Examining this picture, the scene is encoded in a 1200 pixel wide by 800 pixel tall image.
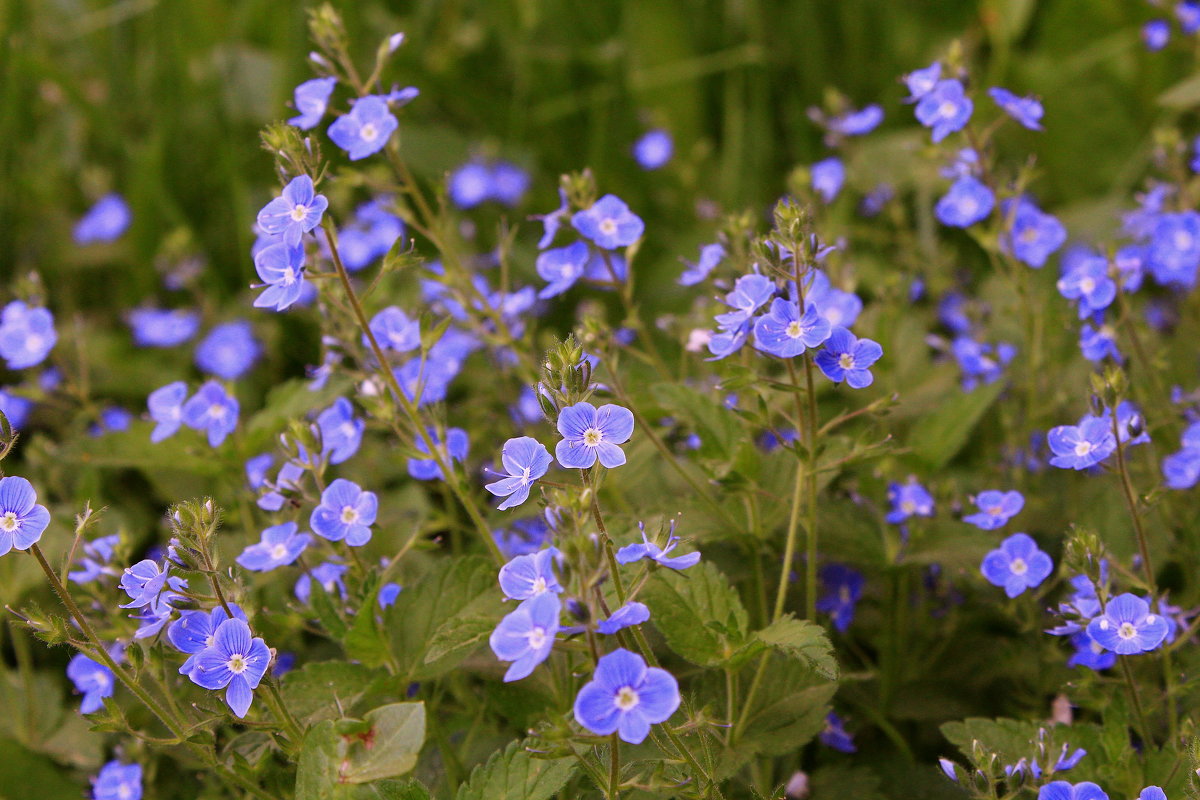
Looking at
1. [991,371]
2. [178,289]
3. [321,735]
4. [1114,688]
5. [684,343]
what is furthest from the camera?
[178,289]

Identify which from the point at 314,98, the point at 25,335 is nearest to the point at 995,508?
the point at 314,98

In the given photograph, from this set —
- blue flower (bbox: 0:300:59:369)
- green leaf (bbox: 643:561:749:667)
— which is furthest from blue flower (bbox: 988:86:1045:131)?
blue flower (bbox: 0:300:59:369)

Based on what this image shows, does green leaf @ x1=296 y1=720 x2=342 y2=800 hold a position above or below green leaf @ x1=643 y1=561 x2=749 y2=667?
below

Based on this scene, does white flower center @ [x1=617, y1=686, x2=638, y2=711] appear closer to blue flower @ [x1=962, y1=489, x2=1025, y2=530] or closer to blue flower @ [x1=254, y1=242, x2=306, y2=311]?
blue flower @ [x1=254, y1=242, x2=306, y2=311]

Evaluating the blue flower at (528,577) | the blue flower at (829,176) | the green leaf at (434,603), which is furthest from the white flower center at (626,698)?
→ the blue flower at (829,176)

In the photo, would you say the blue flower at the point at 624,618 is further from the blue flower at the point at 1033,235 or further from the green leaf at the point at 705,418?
the blue flower at the point at 1033,235

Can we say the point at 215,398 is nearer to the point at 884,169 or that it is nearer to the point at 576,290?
the point at 576,290

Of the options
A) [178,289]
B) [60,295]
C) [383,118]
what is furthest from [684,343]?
[60,295]
